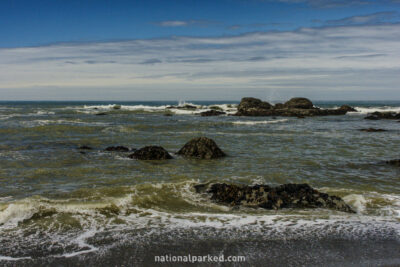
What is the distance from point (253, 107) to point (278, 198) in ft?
140

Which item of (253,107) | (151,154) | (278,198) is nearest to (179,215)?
(278,198)

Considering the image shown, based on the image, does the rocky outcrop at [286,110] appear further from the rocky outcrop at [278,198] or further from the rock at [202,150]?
the rocky outcrop at [278,198]

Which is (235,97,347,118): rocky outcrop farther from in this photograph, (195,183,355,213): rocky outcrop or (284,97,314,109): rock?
(195,183,355,213): rocky outcrop

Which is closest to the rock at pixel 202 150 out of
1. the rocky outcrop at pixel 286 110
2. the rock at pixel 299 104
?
the rocky outcrop at pixel 286 110

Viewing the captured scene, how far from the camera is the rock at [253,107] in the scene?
145 feet

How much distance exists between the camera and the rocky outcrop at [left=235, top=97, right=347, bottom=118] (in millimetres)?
44281

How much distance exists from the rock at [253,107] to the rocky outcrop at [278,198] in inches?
1463

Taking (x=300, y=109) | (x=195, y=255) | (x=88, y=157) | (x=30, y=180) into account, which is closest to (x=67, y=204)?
(x=30, y=180)

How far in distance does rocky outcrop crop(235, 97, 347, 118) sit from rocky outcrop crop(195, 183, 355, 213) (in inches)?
1412

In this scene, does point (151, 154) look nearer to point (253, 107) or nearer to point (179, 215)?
point (179, 215)

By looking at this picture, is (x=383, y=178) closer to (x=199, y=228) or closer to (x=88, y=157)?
(x=199, y=228)

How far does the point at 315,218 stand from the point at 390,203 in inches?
84.6

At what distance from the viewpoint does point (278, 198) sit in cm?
674

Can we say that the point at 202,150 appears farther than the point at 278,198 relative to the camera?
Yes
